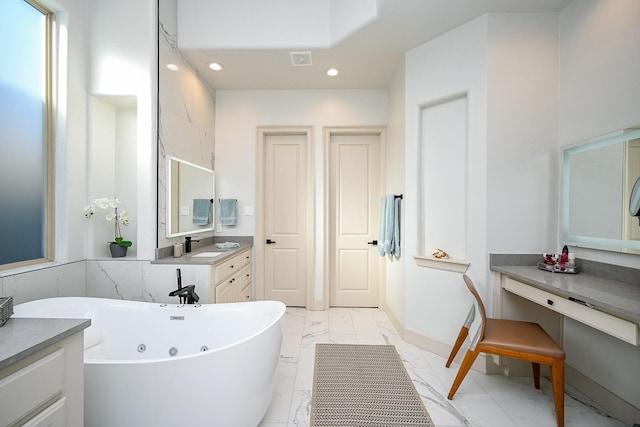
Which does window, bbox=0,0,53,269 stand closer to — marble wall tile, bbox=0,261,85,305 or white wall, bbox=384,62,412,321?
marble wall tile, bbox=0,261,85,305

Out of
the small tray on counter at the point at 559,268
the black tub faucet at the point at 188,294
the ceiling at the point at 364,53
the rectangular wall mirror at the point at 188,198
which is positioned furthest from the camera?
the rectangular wall mirror at the point at 188,198

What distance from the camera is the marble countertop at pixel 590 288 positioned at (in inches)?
50.9

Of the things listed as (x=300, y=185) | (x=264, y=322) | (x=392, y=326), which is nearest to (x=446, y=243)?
(x=392, y=326)

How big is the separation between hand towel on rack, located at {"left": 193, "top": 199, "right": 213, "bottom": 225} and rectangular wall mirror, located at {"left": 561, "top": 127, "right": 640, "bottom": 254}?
10.7 ft

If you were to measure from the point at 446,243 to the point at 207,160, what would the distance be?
2704mm

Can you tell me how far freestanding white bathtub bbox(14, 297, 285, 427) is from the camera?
1.25 m

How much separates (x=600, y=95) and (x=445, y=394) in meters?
2.25

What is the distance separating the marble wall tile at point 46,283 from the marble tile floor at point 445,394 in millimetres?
1636

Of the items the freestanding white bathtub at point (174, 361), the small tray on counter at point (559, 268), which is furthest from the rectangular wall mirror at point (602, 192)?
the freestanding white bathtub at point (174, 361)

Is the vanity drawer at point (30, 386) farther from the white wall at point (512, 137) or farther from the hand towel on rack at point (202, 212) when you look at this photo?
the white wall at point (512, 137)

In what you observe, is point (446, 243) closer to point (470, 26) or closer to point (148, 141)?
point (470, 26)

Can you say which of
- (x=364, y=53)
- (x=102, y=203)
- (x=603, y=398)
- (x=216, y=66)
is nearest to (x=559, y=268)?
(x=603, y=398)

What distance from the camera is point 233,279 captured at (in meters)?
2.74

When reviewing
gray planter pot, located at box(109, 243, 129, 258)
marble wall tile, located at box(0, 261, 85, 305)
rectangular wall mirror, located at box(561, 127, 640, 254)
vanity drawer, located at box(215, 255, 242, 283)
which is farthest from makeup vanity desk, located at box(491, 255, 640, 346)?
marble wall tile, located at box(0, 261, 85, 305)
